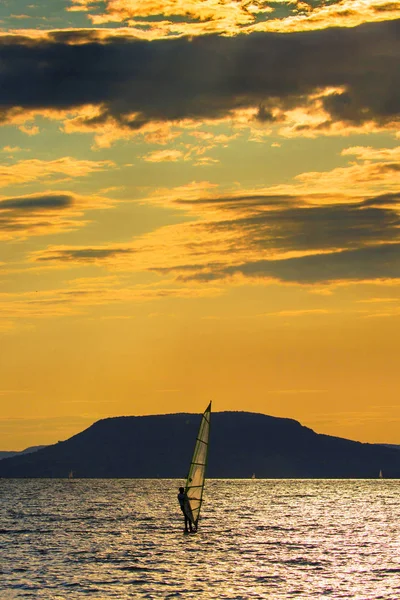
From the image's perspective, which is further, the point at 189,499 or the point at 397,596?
the point at 189,499

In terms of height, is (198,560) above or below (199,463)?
below

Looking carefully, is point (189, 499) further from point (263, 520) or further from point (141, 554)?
point (263, 520)

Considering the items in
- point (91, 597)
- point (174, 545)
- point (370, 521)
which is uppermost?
point (370, 521)

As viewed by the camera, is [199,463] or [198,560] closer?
[198,560]

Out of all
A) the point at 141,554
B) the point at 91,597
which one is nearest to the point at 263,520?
the point at 141,554

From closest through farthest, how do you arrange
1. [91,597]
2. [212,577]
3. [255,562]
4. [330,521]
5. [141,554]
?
[91,597], [212,577], [255,562], [141,554], [330,521]

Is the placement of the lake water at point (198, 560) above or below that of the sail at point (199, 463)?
below

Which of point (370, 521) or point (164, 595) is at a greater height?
point (370, 521)

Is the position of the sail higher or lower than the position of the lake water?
higher

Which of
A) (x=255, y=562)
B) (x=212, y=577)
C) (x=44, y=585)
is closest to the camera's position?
(x=44, y=585)

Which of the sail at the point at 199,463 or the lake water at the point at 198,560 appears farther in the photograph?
the sail at the point at 199,463

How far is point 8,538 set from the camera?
12262 cm

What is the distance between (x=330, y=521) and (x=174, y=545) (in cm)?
6360

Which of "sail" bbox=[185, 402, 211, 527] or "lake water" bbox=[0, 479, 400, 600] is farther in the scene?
"sail" bbox=[185, 402, 211, 527]
